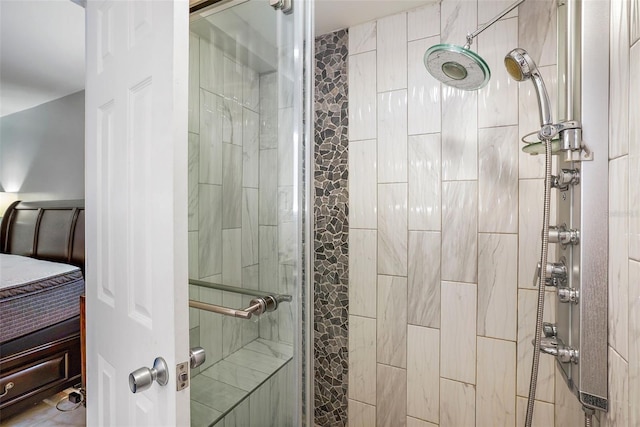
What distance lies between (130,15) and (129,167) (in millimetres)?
402

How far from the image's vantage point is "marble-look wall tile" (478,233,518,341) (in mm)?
1431

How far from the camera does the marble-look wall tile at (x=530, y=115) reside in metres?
1.36

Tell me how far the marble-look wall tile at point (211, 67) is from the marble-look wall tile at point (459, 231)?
43.5 inches

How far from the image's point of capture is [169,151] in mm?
678

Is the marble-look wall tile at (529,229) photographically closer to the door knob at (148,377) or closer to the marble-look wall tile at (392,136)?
the marble-look wall tile at (392,136)

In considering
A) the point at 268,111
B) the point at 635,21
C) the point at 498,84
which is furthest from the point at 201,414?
the point at 498,84

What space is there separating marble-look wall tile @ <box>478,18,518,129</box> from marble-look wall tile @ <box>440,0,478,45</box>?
0.17 feet

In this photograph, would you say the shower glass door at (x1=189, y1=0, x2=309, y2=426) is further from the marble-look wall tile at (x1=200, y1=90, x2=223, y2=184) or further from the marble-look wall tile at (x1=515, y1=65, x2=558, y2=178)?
the marble-look wall tile at (x1=515, y1=65, x2=558, y2=178)

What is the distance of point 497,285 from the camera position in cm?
146

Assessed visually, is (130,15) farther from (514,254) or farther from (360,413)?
(360,413)

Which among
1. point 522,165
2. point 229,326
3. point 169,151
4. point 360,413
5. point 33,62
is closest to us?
point 169,151

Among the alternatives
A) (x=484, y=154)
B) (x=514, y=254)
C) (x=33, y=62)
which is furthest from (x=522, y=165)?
(x=33, y=62)

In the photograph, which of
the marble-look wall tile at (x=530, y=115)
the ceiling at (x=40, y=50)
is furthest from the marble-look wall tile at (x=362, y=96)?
the ceiling at (x=40, y=50)

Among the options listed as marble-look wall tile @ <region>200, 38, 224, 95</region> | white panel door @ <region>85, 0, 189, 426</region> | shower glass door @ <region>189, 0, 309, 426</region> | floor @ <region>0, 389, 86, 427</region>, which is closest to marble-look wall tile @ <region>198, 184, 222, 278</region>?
shower glass door @ <region>189, 0, 309, 426</region>
